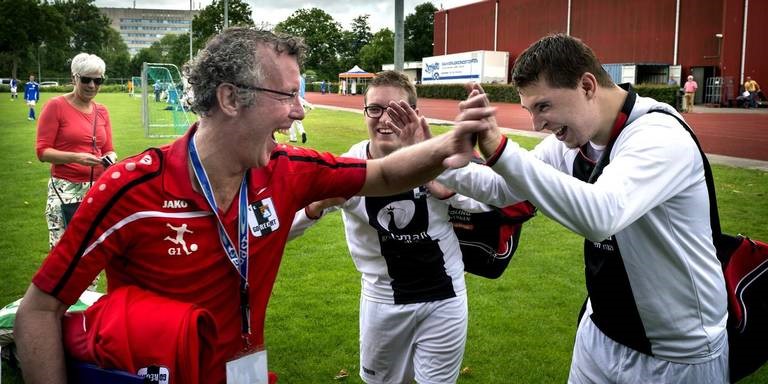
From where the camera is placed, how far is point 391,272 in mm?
3717

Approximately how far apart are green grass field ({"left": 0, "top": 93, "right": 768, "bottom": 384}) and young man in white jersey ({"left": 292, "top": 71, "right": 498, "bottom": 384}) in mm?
1666

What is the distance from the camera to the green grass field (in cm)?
548

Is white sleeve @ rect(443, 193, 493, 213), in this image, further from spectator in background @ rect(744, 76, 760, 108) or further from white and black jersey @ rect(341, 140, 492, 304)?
spectator in background @ rect(744, 76, 760, 108)

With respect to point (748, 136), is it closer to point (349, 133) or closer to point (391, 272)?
point (349, 133)

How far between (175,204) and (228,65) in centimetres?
56

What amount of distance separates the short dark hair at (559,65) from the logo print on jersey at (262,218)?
1139 mm

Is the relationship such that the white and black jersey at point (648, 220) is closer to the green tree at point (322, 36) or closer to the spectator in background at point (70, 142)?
the spectator in background at point (70, 142)

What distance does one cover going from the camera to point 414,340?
3766 mm

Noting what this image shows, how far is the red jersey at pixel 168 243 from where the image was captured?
7.39 ft

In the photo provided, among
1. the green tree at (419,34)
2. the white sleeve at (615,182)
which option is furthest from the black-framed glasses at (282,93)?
the green tree at (419,34)

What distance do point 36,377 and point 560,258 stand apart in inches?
279

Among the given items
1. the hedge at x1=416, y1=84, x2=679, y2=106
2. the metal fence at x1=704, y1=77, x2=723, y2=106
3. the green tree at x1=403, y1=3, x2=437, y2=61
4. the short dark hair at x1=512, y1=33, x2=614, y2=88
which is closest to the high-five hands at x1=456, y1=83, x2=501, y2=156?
the short dark hair at x1=512, y1=33, x2=614, y2=88

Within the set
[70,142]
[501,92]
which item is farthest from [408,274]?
[501,92]

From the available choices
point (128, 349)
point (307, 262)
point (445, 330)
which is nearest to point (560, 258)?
point (307, 262)
